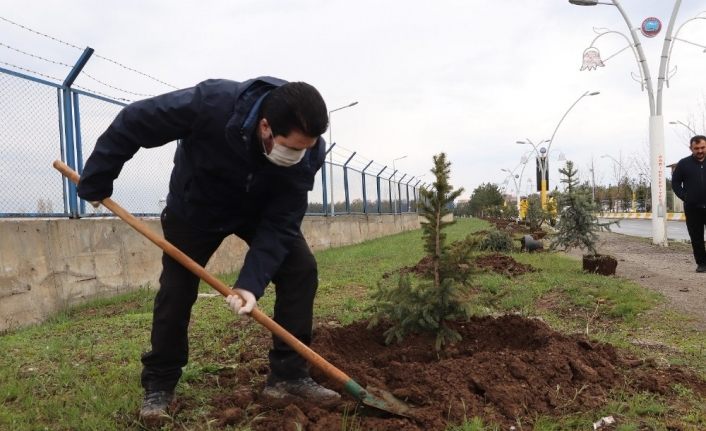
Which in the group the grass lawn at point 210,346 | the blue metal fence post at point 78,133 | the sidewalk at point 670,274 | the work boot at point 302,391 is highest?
the blue metal fence post at point 78,133

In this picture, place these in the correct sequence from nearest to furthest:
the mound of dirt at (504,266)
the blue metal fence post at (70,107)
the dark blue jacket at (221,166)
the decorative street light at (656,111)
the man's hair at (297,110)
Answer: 1. the man's hair at (297,110)
2. the dark blue jacket at (221,166)
3. the blue metal fence post at (70,107)
4. the mound of dirt at (504,266)
5. the decorative street light at (656,111)

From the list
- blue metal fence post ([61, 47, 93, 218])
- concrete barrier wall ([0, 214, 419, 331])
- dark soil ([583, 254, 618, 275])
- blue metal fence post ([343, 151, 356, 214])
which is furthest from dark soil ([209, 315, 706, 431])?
blue metal fence post ([343, 151, 356, 214])

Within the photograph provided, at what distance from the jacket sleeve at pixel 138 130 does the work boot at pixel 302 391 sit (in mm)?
1304

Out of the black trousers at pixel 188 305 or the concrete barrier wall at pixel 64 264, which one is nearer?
the black trousers at pixel 188 305

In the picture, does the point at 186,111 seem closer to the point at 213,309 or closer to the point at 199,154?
the point at 199,154

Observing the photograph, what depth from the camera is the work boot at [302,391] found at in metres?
2.93

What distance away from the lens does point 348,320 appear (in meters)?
5.09

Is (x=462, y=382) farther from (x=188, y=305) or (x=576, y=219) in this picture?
(x=576, y=219)

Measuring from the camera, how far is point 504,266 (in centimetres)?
860

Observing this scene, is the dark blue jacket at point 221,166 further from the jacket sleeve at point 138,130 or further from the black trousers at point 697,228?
the black trousers at point 697,228

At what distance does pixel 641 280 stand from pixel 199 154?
6.59 meters

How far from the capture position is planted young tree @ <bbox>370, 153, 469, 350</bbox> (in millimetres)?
3816

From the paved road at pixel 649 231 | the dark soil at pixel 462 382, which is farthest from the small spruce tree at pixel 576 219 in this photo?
the paved road at pixel 649 231

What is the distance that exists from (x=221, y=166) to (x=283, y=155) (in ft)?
1.13
